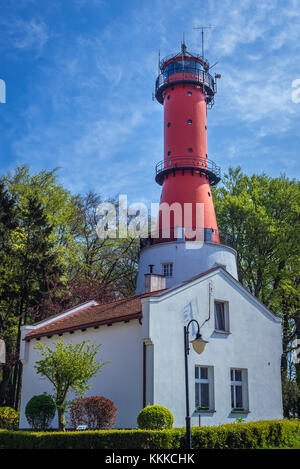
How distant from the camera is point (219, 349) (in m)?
20.3

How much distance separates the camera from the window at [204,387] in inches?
752

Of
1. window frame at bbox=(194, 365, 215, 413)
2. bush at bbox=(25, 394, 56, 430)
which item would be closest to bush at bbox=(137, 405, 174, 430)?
window frame at bbox=(194, 365, 215, 413)

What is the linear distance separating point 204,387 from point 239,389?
230 centimetres

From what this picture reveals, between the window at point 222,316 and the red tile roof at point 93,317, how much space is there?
280 cm

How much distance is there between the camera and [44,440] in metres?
13.8

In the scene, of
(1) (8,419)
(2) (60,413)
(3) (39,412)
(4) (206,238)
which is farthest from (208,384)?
(4) (206,238)

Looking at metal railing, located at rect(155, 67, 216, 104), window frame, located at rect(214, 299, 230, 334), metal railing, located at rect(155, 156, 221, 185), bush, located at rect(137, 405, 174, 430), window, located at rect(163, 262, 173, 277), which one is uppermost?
metal railing, located at rect(155, 67, 216, 104)

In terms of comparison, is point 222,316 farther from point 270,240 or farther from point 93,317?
point 270,240

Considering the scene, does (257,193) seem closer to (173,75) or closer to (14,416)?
(173,75)

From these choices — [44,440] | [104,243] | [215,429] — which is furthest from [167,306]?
[104,243]

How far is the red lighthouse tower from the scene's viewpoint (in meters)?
34.3

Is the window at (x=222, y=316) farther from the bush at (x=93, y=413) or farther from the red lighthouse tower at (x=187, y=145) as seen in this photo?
the red lighthouse tower at (x=187, y=145)

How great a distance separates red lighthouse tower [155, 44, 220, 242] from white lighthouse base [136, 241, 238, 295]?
122 centimetres

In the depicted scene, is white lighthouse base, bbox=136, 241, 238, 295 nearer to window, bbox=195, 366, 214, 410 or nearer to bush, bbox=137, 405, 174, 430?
window, bbox=195, 366, 214, 410
